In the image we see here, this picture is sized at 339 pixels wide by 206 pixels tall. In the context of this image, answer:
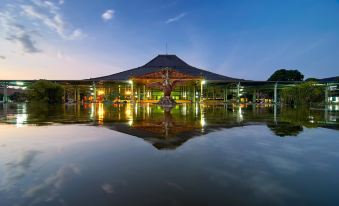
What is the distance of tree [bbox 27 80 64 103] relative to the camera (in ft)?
207

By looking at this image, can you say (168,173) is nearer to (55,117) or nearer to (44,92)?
(55,117)

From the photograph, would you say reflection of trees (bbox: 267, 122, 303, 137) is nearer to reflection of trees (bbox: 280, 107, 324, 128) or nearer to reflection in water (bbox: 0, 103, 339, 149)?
reflection in water (bbox: 0, 103, 339, 149)

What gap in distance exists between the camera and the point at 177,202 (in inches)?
158

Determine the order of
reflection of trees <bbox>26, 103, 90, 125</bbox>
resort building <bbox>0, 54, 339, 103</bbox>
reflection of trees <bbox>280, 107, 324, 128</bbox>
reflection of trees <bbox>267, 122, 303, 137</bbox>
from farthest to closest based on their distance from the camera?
1. resort building <bbox>0, 54, 339, 103</bbox>
2. reflection of trees <bbox>26, 103, 90, 125</bbox>
3. reflection of trees <bbox>280, 107, 324, 128</bbox>
4. reflection of trees <bbox>267, 122, 303, 137</bbox>

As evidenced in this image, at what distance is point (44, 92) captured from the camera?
210 feet

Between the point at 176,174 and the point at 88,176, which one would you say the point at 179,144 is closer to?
the point at 176,174

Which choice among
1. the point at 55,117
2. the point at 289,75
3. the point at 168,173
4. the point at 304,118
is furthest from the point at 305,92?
the point at 168,173

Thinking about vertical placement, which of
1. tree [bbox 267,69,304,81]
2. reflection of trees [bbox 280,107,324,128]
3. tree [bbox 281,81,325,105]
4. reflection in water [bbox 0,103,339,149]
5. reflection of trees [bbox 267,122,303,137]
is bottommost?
reflection of trees [bbox 267,122,303,137]

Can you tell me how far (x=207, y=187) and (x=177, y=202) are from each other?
3.02 feet

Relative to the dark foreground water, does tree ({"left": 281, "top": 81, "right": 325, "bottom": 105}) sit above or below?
above

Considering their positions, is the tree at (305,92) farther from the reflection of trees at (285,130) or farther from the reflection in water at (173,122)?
the reflection of trees at (285,130)

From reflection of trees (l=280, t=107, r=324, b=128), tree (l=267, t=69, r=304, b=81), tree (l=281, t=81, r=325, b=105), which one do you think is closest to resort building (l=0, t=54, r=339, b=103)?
tree (l=267, t=69, r=304, b=81)

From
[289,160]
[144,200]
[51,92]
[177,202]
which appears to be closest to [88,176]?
[144,200]

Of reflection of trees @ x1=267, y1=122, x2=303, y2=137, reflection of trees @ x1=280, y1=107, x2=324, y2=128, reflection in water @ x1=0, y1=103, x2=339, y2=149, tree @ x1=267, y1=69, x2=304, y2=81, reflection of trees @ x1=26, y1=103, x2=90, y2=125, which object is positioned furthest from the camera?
tree @ x1=267, y1=69, x2=304, y2=81
